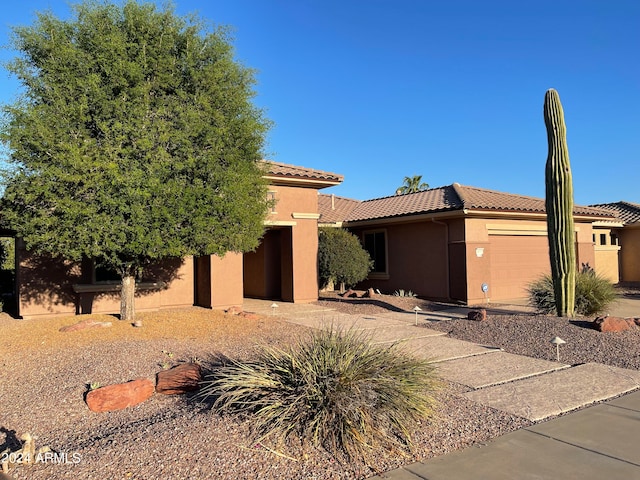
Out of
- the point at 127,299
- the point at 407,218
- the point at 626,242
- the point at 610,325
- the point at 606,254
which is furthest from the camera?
the point at 626,242

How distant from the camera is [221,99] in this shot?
950 centimetres

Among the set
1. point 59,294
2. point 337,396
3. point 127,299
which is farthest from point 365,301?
point 337,396

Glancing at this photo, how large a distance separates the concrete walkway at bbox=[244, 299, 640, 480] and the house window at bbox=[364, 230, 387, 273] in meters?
9.55

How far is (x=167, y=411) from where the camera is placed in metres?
5.23

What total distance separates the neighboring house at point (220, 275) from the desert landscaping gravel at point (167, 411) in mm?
3057

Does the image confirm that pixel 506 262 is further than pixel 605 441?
Yes

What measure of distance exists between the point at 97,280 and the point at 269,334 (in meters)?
6.06

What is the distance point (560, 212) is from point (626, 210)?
19.3 meters

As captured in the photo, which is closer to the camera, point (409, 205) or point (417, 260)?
point (417, 260)

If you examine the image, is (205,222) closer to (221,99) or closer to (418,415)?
(221,99)

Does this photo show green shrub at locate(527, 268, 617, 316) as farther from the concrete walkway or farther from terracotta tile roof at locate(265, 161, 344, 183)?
terracotta tile roof at locate(265, 161, 344, 183)

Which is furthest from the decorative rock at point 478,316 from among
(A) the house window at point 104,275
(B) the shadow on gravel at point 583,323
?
(A) the house window at point 104,275

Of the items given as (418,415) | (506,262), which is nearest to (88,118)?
(418,415)

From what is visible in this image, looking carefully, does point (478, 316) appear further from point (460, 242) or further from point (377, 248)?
point (377, 248)
